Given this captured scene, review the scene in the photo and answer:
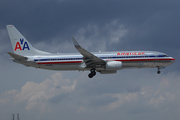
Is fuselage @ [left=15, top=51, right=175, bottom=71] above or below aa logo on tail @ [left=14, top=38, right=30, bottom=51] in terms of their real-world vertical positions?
below

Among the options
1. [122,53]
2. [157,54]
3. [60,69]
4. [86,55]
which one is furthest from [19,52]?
[157,54]

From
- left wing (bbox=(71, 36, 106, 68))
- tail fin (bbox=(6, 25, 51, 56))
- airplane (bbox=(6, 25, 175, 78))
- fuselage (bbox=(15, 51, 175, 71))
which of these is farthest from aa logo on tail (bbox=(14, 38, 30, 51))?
left wing (bbox=(71, 36, 106, 68))

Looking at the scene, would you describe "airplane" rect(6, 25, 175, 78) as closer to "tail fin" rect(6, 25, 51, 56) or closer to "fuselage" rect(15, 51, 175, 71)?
"fuselage" rect(15, 51, 175, 71)

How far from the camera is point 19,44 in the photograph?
62656 mm

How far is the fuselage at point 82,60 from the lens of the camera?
58.5 metres

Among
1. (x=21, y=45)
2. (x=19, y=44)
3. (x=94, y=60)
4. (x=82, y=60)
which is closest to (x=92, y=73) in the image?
(x=94, y=60)

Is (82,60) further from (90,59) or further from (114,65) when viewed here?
(114,65)

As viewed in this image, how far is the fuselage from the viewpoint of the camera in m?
58.5

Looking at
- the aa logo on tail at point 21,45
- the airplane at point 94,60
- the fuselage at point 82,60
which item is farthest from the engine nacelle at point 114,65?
the aa logo on tail at point 21,45

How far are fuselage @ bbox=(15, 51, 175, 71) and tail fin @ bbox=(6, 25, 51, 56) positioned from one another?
10.8 feet

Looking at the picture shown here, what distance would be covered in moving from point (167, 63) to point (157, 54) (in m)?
3.35

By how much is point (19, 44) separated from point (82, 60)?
1585 centimetres

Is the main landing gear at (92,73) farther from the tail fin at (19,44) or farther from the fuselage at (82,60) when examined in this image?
the tail fin at (19,44)

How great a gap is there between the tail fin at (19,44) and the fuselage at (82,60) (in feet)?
10.8
